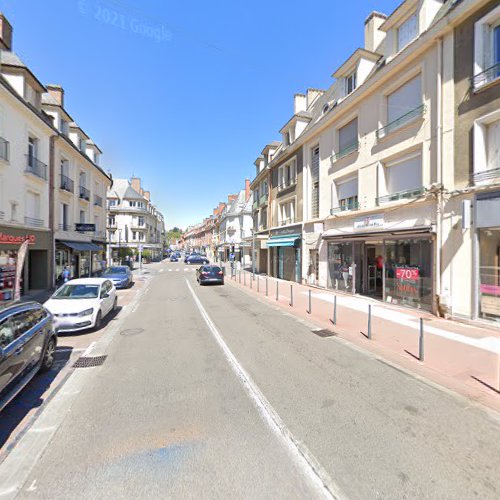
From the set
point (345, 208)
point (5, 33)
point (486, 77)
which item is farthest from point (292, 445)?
point (5, 33)

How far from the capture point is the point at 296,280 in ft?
63.8

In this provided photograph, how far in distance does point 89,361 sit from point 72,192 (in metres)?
16.7

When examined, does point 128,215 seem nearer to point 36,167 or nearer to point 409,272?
point 36,167

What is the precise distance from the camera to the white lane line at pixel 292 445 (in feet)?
8.30

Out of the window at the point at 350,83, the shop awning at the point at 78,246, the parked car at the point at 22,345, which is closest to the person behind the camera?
the parked car at the point at 22,345

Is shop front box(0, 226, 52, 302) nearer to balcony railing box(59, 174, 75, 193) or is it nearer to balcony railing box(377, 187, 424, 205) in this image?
balcony railing box(59, 174, 75, 193)

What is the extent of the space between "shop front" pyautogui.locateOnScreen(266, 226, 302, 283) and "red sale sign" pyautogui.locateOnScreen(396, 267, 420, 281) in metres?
8.07

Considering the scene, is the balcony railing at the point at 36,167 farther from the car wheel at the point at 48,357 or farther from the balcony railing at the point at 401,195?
the balcony railing at the point at 401,195

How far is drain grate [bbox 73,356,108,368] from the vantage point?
5446mm

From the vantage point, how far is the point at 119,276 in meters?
17.5

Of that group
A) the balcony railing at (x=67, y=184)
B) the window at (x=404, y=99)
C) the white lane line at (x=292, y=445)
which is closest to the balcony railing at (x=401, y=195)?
the window at (x=404, y=99)

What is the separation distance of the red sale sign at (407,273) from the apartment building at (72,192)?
58.9ft

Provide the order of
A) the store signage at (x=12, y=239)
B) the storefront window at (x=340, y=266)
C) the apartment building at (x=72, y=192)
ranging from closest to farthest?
the store signage at (x=12, y=239)
the storefront window at (x=340, y=266)
the apartment building at (x=72, y=192)

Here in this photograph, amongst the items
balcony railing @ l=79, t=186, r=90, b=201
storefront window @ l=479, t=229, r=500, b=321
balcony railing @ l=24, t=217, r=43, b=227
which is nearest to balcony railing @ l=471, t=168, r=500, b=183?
storefront window @ l=479, t=229, r=500, b=321
